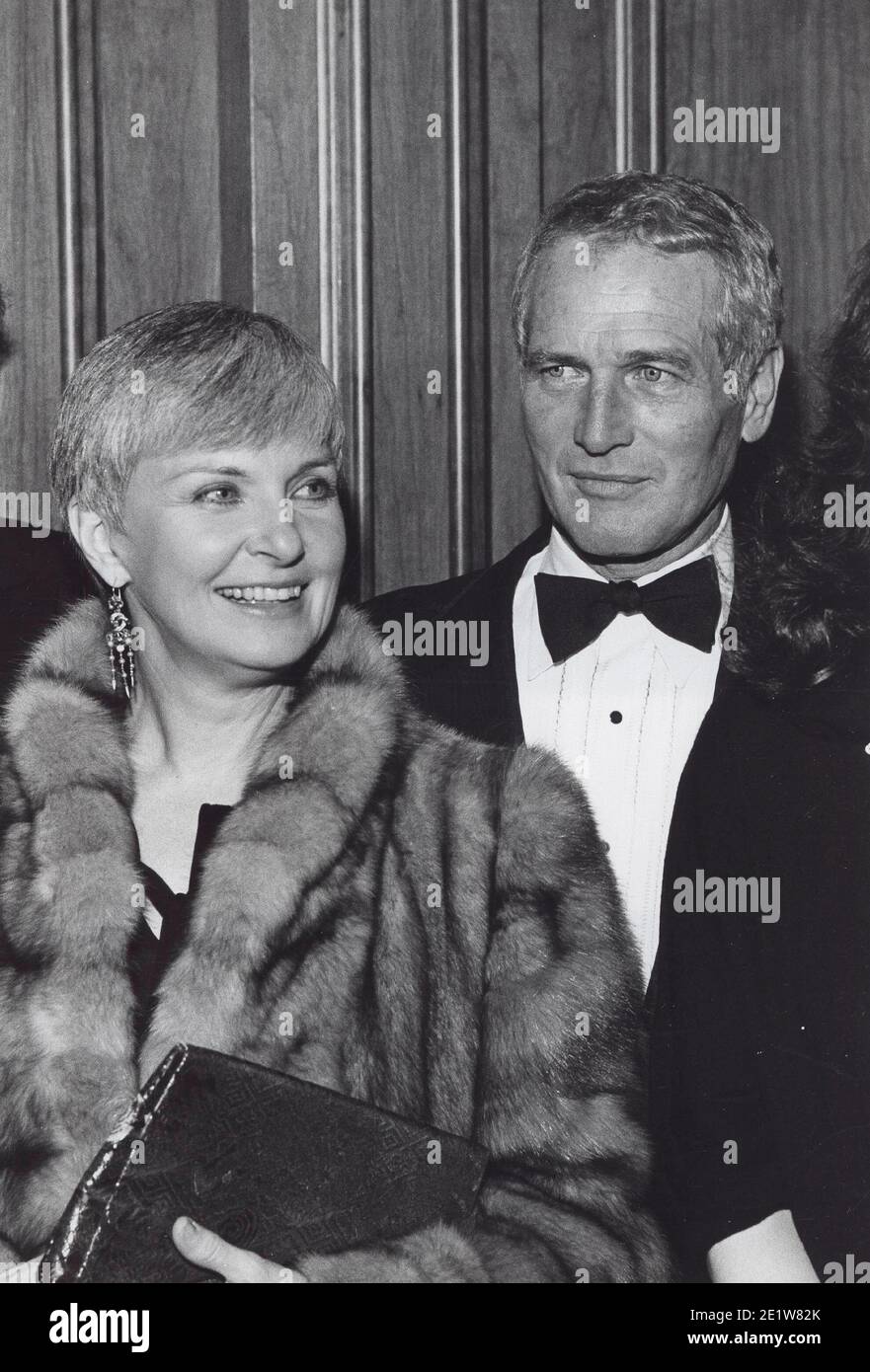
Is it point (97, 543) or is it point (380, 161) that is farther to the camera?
point (380, 161)

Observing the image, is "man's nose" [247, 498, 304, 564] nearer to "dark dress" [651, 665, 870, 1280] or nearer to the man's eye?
the man's eye

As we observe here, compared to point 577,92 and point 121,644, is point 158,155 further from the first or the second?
point 121,644

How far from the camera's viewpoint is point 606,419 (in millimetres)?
1623

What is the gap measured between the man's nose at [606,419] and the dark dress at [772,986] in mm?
321

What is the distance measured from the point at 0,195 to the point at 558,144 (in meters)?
0.73

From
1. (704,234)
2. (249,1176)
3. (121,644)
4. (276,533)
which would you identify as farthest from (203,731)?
(704,234)

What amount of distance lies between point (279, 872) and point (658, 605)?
527mm

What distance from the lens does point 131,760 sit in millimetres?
1676

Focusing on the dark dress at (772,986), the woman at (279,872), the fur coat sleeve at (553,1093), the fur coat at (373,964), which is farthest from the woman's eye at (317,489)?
the dark dress at (772,986)

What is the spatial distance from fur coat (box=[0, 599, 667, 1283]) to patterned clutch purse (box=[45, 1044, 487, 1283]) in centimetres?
5

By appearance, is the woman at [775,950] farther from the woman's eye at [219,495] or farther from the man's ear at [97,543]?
the man's ear at [97,543]
